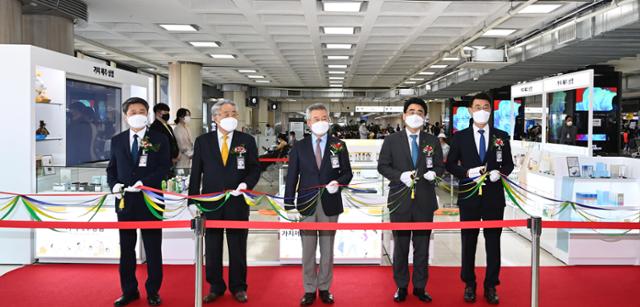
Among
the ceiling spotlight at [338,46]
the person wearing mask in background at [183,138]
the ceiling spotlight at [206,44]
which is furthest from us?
the ceiling spotlight at [338,46]

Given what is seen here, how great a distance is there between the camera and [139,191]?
13.7 ft

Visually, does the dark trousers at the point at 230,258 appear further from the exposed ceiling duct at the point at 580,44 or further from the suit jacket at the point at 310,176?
the exposed ceiling duct at the point at 580,44

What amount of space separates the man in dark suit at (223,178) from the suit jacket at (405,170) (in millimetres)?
1050

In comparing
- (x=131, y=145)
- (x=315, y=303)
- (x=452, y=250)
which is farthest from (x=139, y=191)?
(x=452, y=250)

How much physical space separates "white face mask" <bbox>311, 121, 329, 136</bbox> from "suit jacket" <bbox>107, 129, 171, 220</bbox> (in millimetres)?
1166

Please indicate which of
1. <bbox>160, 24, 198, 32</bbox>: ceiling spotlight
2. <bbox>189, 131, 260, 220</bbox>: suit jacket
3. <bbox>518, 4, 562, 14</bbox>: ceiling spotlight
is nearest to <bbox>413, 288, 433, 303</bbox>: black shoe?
<bbox>189, 131, 260, 220</bbox>: suit jacket

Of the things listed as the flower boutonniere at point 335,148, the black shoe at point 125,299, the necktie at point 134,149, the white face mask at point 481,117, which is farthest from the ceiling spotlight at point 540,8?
the black shoe at point 125,299

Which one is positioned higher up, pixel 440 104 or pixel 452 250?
pixel 440 104

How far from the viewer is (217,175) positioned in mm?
4324

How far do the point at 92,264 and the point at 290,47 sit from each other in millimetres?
8629

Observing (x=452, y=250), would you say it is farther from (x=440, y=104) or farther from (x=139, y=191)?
(x=440, y=104)

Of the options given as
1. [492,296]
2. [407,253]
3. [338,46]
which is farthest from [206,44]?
[492,296]

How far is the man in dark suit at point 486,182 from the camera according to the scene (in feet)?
14.3

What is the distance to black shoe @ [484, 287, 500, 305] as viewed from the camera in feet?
14.3
